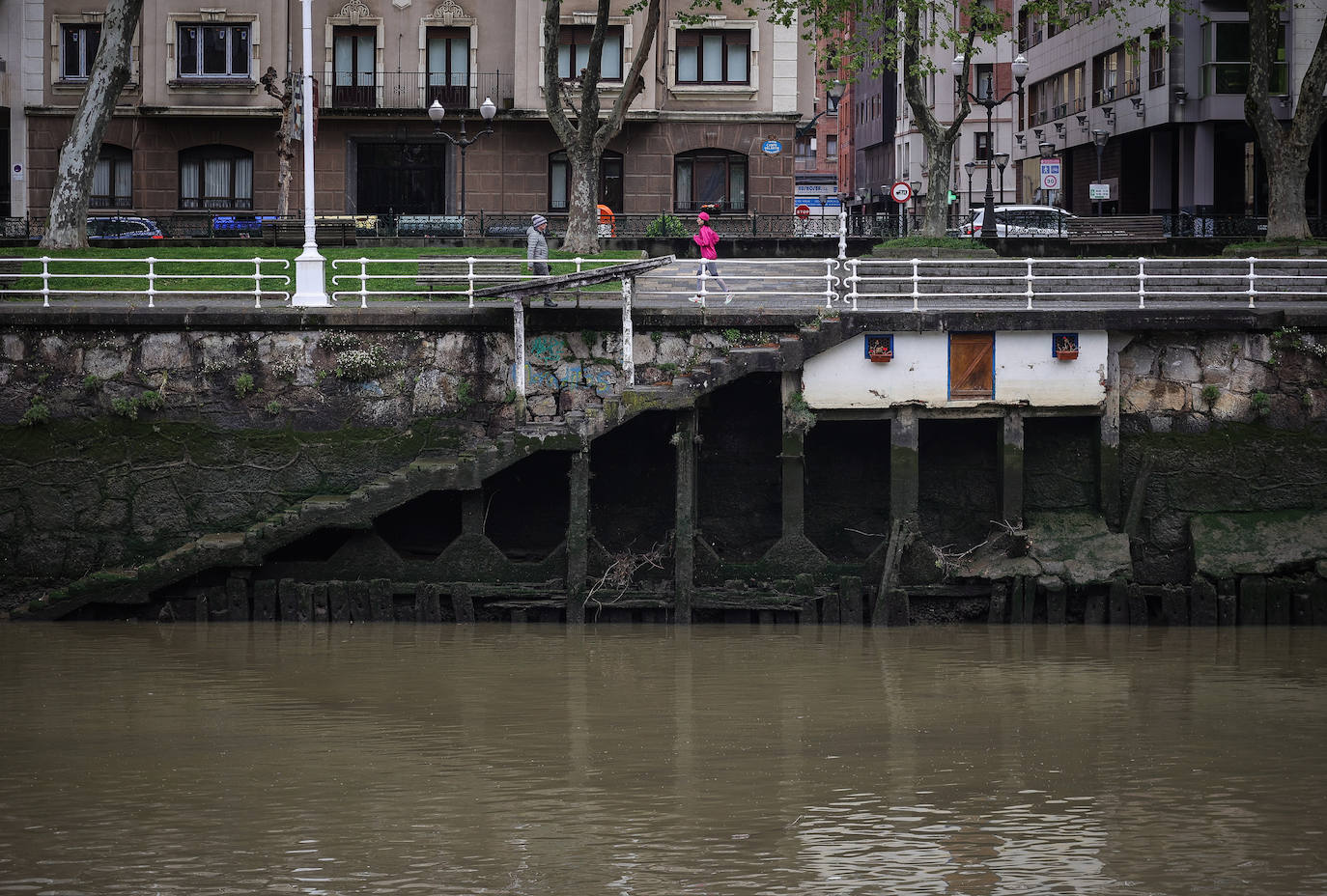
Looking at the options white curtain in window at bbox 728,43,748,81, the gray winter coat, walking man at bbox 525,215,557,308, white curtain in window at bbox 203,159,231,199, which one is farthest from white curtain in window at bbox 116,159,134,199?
the gray winter coat

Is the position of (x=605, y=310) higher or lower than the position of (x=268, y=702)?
higher

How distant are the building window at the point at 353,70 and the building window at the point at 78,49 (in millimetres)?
6424

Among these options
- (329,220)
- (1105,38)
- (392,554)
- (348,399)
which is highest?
(1105,38)

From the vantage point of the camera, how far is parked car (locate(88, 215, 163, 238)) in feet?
141

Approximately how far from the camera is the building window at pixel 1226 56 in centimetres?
4622

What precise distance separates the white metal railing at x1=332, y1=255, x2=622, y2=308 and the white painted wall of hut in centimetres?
375

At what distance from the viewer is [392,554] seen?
2130 cm

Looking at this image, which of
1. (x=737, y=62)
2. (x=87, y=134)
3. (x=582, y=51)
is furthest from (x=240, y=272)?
(x=737, y=62)

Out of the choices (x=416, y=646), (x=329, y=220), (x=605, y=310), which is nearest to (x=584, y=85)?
(x=329, y=220)

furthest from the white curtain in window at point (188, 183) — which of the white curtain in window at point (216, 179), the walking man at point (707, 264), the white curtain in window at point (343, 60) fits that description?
the walking man at point (707, 264)

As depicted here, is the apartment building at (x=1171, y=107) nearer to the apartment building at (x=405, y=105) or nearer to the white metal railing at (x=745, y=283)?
the apartment building at (x=405, y=105)

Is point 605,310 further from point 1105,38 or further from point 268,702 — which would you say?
point 1105,38

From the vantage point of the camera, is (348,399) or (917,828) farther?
(348,399)

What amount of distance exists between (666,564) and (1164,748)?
8163mm
